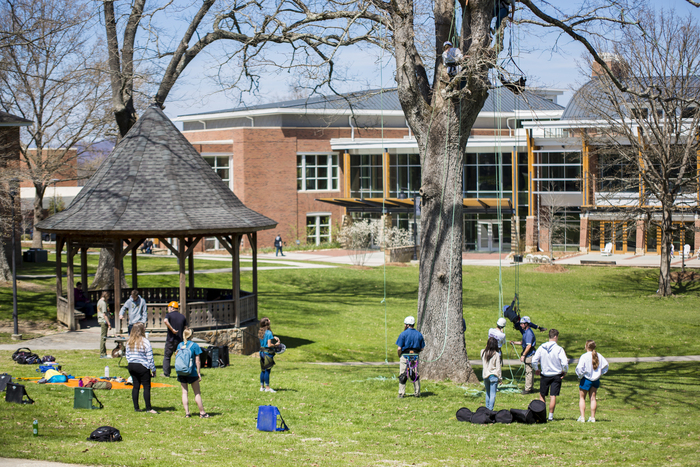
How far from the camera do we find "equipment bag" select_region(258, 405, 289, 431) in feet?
34.8

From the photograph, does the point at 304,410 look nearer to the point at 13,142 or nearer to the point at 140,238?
the point at 140,238

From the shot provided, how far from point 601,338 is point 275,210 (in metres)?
34.5

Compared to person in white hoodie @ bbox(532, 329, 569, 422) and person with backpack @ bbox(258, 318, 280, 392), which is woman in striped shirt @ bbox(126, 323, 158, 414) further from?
person in white hoodie @ bbox(532, 329, 569, 422)

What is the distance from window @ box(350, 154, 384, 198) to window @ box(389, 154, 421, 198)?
1.37 meters

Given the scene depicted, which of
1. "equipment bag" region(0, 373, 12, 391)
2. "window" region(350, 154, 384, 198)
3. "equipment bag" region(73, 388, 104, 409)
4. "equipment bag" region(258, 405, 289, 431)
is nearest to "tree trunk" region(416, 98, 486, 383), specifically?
"equipment bag" region(258, 405, 289, 431)

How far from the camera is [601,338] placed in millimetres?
23547

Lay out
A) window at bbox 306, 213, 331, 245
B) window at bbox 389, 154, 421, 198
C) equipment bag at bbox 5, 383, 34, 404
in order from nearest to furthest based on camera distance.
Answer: equipment bag at bbox 5, 383, 34, 404
window at bbox 389, 154, 421, 198
window at bbox 306, 213, 331, 245

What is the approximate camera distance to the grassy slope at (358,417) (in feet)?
30.0

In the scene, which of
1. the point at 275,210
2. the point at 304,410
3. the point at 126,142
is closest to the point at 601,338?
the point at 304,410

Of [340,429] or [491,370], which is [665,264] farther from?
[340,429]

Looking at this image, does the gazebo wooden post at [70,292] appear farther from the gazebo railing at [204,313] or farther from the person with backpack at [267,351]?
the person with backpack at [267,351]

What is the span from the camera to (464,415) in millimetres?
11633

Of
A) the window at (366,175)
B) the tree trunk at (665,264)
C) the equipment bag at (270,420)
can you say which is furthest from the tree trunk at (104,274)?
the window at (366,175)

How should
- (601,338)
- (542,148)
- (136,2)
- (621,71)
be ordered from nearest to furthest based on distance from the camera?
(601,338) < (136,2) < (621,71) < (542,148)
